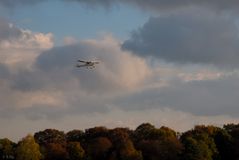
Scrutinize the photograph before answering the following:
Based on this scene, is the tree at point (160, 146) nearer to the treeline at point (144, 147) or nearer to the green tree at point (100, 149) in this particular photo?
the treeline at point (144, 147)

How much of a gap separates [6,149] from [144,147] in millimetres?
43274

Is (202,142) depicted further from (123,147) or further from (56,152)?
(56,152)

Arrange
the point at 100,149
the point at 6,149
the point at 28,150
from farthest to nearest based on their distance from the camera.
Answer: the point at 6,149
the point at 100,149
the point at 28,150

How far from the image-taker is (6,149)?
19238 cm

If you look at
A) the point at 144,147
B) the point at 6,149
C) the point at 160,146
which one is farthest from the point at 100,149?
the point at 6,149

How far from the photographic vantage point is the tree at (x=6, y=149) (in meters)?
191

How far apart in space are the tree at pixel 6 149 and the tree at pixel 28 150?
6980mm

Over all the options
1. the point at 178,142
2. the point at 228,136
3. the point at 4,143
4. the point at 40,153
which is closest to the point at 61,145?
the point at 40,153

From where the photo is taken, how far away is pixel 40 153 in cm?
18375

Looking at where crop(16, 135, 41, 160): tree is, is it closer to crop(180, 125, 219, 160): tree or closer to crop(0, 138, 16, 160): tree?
crop(0, 138, 16, 160): tree

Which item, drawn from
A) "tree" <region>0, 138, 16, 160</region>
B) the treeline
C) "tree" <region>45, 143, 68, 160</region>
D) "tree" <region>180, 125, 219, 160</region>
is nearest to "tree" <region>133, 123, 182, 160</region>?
the treeline

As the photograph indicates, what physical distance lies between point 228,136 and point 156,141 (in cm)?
2048

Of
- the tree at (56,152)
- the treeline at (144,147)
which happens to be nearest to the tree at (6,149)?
the treeline at (144,147)

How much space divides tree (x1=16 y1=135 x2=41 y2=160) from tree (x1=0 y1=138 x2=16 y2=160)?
698 cm
